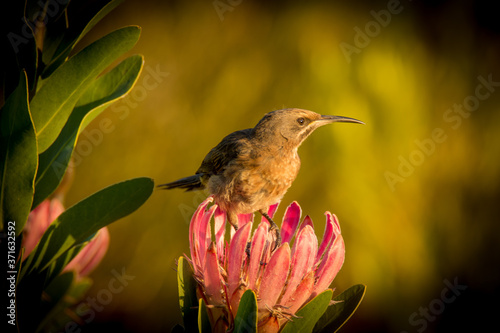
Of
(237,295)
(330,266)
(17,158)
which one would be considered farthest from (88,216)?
(330,266)

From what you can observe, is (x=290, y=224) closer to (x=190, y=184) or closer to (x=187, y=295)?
(x=187, y=295)

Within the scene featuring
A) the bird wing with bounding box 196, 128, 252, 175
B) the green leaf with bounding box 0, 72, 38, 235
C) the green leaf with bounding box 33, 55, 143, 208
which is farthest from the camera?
the bird wing with bounding box 196, 128, 252, 175

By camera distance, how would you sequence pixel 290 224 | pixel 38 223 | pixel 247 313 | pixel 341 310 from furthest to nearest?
1. pixel 38 223
2. pixel 290 224
3. pixel 341 310
4. pixel 247 313

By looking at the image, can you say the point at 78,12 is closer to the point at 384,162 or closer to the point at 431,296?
the point at 384,162

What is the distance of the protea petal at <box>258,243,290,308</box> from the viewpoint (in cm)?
65

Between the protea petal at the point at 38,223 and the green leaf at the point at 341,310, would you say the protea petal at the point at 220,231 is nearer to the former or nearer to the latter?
the green leaf at the point at 341,310

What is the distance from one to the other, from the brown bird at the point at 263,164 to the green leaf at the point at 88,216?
9.0 inches

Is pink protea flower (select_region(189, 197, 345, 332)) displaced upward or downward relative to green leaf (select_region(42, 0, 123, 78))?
downward

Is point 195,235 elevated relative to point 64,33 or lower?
lower

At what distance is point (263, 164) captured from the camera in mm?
981

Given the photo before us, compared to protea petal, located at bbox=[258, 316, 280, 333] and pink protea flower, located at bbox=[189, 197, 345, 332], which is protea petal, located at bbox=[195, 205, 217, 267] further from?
protea petal, located at bbox=[258, 316, 280, 333]

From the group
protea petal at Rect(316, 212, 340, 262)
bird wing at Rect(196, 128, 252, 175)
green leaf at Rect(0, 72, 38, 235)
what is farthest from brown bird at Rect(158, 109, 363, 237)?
green leaf at Rect(0, 72, 38, 235)

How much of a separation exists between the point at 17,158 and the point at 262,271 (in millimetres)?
356

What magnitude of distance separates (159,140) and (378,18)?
1.25m
